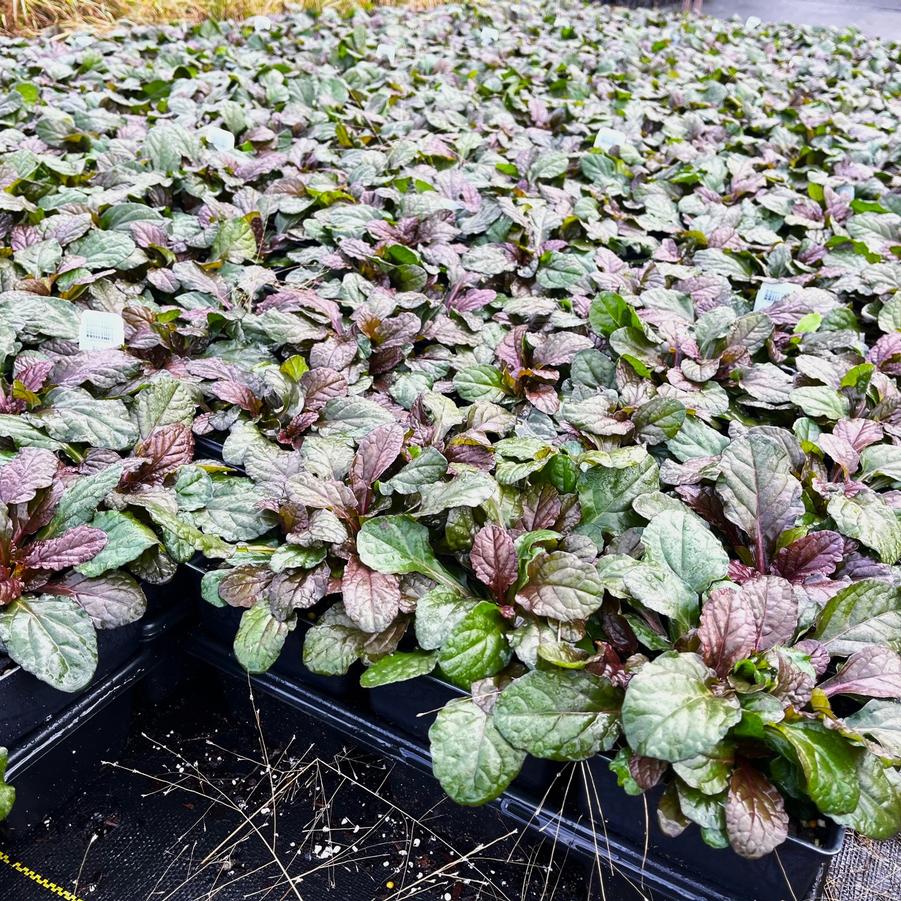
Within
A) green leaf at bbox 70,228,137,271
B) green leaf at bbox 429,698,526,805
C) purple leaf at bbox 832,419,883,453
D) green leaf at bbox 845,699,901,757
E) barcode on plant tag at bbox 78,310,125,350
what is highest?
green leaf at bbox 70,228,137,271

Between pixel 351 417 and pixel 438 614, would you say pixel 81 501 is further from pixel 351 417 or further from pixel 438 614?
pixel 438 614

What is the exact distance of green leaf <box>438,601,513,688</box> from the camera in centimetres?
108

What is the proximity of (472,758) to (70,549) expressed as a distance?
664mm

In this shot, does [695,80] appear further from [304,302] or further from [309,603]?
[309,603]

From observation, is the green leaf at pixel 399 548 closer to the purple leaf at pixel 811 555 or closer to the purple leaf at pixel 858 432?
the purple leaf at pixel 811 555

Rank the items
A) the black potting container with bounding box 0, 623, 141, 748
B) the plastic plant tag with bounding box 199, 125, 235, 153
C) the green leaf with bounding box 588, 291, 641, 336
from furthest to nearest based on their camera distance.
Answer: the plastic plant tag with bounding box 199, 125, 235, 153
the green leaf with bounding box 588, 291, 641, 336
the black potting container with bounding box 0, 623, 141, 748

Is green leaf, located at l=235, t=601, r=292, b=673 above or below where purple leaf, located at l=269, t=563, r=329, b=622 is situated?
below

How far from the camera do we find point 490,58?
418cm

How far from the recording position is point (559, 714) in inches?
40.1

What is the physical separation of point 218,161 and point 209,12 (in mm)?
3505

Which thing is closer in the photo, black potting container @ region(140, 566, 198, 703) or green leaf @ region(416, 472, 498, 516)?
green leaf @ region(416, 472, 498, 516)

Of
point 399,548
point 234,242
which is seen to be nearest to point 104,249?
point 234,242

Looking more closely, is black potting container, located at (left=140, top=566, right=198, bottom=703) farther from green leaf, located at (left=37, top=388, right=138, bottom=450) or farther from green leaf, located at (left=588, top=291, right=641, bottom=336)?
green leaf, located at (left=588, top=291, right=641, bottom=336)

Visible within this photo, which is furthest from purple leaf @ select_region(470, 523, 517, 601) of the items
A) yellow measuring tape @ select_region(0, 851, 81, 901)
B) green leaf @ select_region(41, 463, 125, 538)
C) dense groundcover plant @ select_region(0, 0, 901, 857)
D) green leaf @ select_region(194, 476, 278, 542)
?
yellow measuring tape @ select_region(0, 851, 81, 901)
